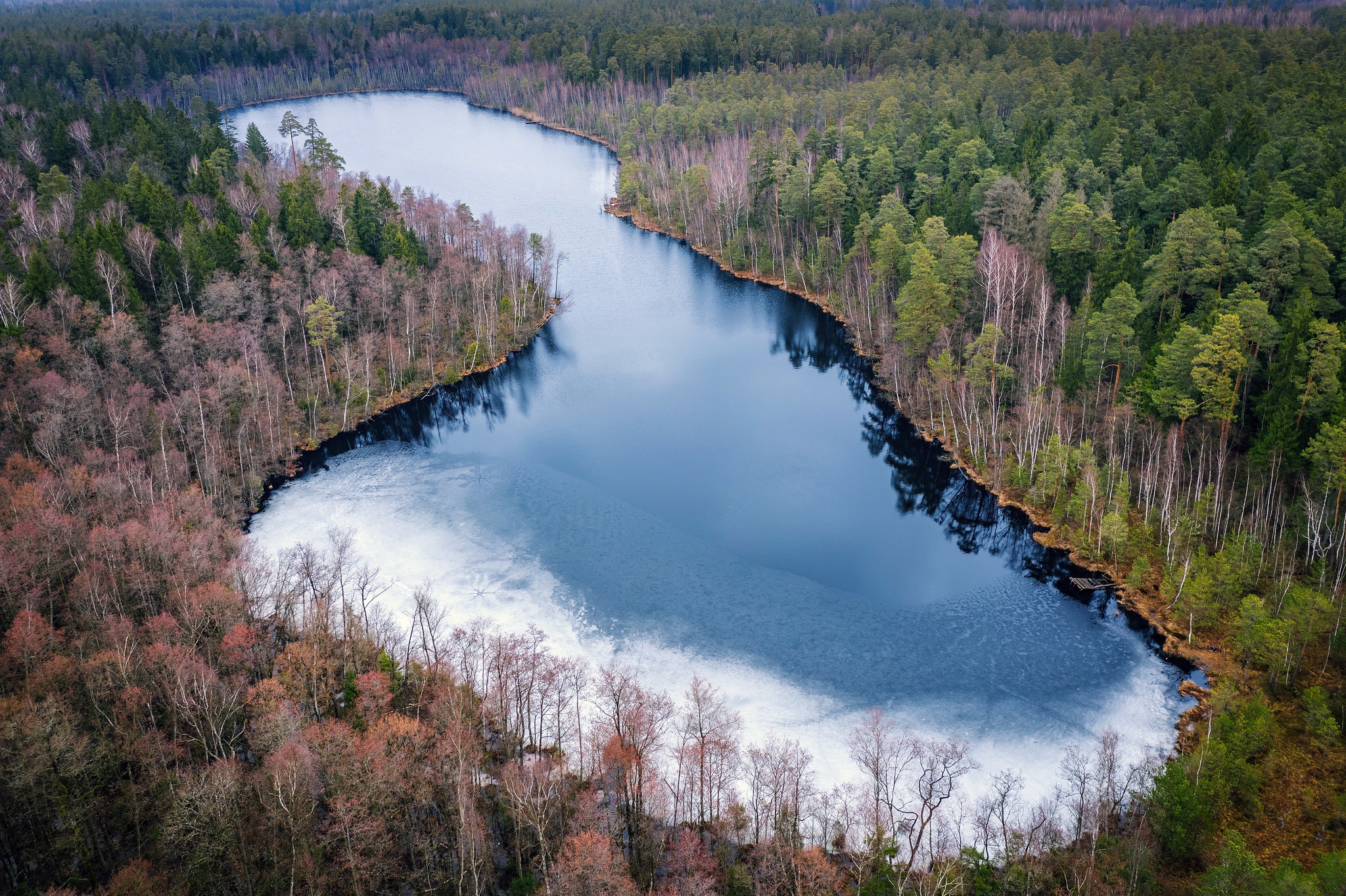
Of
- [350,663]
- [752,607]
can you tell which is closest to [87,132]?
[350,663]

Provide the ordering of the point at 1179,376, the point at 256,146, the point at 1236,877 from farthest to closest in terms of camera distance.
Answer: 1. the point at 256,146
2. the point at 1179,376
3. the point at 1236,877

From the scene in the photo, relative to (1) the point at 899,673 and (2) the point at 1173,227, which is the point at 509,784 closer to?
(1) the point at 899,673

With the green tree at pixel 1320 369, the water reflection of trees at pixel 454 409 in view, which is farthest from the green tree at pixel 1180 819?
the water reflection of trees at pixel 454 409

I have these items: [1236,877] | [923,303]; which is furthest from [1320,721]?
[923,303]

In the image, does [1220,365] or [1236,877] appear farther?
[1220,365]

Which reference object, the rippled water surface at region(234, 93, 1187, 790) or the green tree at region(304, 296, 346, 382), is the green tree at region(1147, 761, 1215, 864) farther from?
the green tree at region(304, 296, 346, 382)

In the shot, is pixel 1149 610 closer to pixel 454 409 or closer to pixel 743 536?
pixel 743 536

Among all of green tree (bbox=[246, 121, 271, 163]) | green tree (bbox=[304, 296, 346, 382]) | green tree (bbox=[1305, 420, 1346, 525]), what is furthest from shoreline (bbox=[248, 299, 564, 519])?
green tree (bbox=[1305, 420, 1346, 525])
